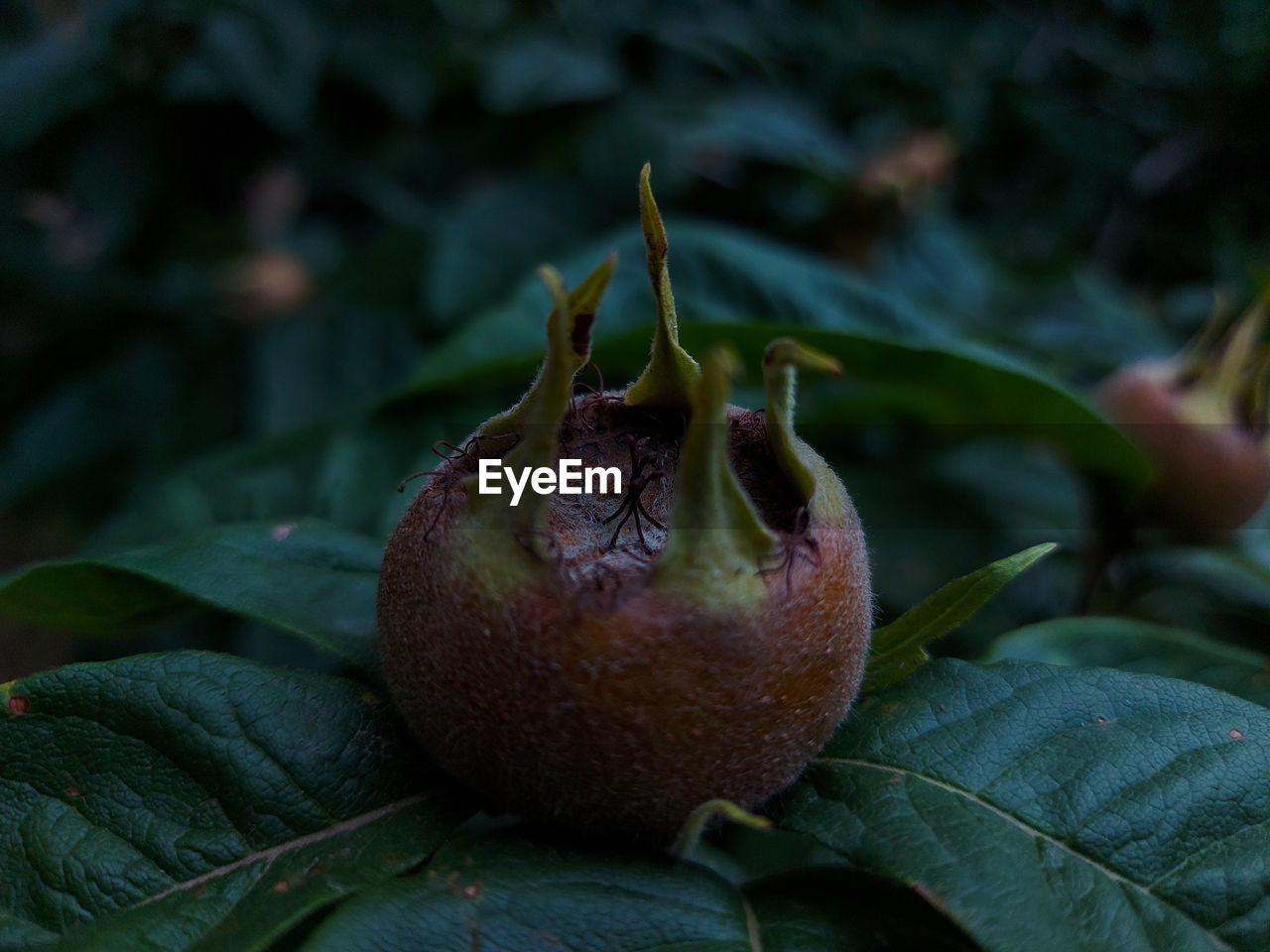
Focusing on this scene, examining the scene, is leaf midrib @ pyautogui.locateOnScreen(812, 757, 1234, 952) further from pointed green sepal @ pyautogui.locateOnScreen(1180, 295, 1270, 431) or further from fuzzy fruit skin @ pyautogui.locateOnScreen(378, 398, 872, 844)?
pointed green sepal @ pyautogui.locateOnScreen(1180, 295, 1270, 431)

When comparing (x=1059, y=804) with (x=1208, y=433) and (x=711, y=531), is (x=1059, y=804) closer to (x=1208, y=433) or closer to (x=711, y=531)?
(x=711, y=531)

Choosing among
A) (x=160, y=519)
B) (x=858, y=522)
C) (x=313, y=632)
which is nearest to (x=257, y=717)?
A: (x=313, y=632)

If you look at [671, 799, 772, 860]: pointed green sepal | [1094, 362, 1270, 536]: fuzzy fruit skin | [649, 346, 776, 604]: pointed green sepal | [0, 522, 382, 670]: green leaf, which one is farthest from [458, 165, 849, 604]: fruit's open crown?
[1094, 362, 1270, 536]: fuzzy fruit skin

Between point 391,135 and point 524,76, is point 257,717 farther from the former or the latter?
point 391,135

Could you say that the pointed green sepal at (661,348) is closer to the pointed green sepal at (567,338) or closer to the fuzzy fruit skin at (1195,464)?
the pointed green sepal at (567,338)

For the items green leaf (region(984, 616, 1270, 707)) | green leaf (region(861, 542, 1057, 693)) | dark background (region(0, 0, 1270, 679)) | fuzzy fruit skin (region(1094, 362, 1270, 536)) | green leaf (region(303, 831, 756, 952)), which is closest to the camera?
green leaf (region(303, 831, 756, 952))

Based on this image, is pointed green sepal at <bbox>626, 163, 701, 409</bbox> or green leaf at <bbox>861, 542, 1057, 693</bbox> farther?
green leaf at <bbox>861, 542, 1057, 693</bbox>

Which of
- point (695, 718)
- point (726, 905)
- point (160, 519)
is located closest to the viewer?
point (695, 718)
